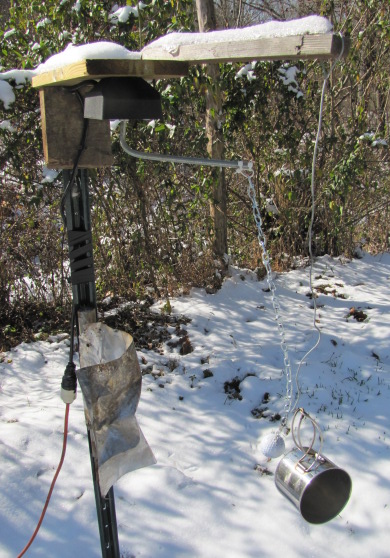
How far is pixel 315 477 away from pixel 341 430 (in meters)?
1.62

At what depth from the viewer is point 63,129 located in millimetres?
1893

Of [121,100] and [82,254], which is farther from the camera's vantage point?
[82,254]

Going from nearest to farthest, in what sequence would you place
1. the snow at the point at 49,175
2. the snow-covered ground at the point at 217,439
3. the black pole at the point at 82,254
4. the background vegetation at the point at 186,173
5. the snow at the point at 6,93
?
1. the black pole at the point at 82,254
2. the snow-covered ground at the point at 217,439
3. the snow at the point at 6,93
4. the snow at the point at 49,175
5. the background vegetation at the point at 186,173

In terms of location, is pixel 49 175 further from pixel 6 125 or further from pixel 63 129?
pixel 63 129

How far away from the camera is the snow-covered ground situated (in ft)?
9.29

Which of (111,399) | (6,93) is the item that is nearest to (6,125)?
(6,93)

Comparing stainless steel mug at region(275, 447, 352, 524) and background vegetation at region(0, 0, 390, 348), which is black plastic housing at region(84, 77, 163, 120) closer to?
stainless steel mug at region(275, 447, 352, 524)

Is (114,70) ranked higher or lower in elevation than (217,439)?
higher

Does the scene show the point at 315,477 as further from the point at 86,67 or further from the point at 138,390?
the point at 86,67

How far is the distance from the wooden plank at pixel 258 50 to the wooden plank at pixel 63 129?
0.39 metres

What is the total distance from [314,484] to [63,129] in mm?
1645

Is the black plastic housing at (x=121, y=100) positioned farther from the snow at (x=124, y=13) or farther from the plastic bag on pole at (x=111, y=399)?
the snow at (x=124, y=13)

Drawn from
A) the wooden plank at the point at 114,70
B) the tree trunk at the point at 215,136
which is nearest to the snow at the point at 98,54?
the wooden plank at the point at 114,70

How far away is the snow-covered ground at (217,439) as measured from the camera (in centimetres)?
283
